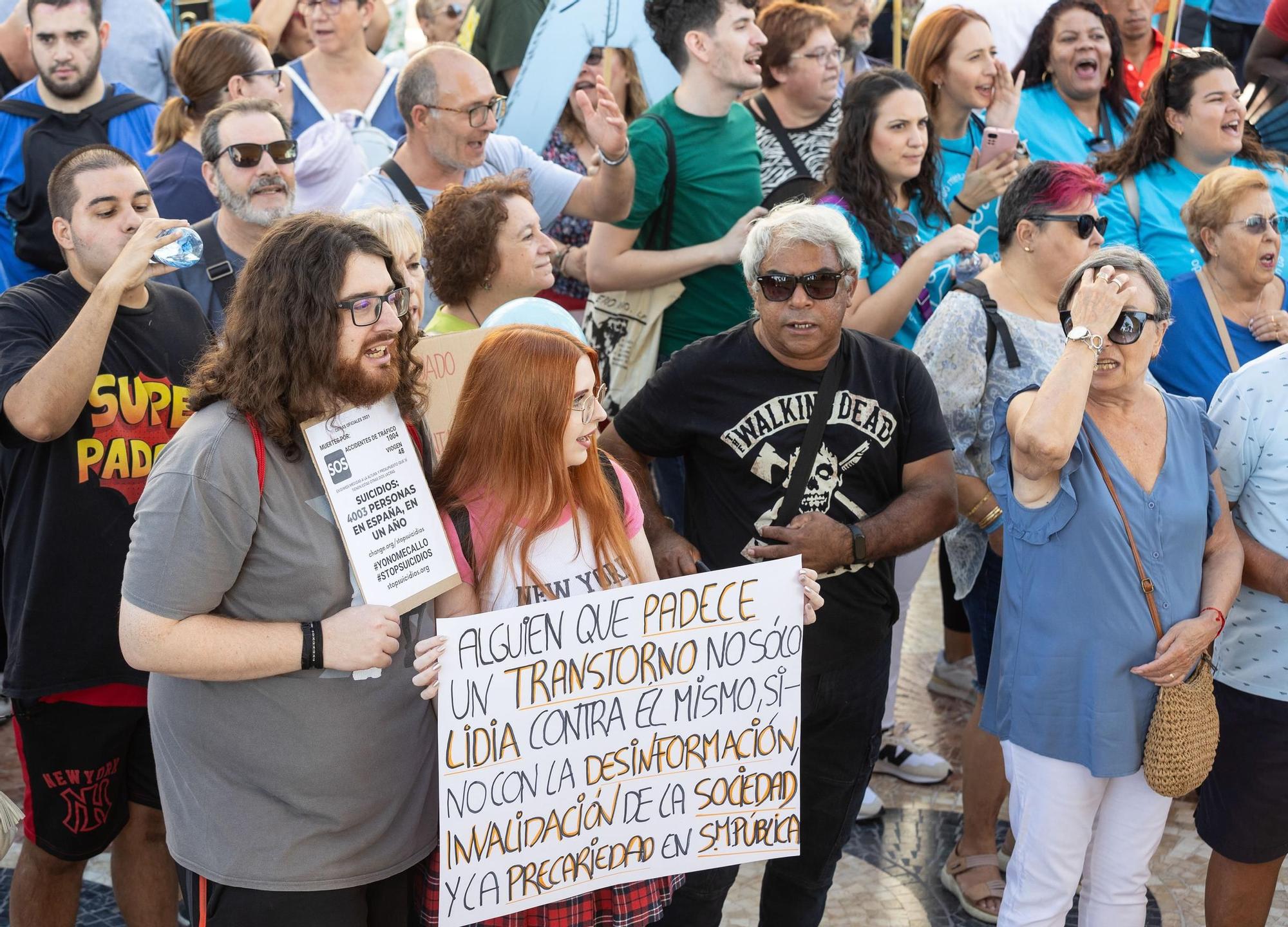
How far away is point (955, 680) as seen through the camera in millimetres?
5625

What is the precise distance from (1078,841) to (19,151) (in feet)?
16.2

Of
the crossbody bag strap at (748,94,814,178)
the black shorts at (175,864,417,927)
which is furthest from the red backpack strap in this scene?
the crossbody bag strap at (748,94,814,178)

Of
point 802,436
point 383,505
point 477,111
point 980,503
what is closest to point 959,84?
point 477,111

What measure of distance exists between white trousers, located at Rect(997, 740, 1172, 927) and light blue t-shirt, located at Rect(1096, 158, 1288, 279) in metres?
2.59

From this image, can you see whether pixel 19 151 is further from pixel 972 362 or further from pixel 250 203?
pixel 972 362

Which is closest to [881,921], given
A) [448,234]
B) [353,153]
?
[448,234]

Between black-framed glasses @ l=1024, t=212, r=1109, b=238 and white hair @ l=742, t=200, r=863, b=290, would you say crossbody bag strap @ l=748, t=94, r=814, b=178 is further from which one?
white hair @ l=742, t=200, r=863, b=290

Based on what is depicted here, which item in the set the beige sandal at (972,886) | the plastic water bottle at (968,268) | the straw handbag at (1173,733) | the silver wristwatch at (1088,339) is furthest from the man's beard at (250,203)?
the beige sandal at (972,886)

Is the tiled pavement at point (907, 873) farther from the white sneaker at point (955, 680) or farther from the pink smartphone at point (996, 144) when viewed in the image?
the pink smartphone at point (996, 144)

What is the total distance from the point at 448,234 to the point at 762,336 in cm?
107

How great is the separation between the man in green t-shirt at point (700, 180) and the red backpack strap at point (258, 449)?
2481mm

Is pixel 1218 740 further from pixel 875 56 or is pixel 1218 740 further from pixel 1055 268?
pixel 875 56

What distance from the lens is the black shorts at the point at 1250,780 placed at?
3.46 m

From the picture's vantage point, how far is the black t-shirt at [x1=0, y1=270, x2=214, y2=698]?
328 cm
